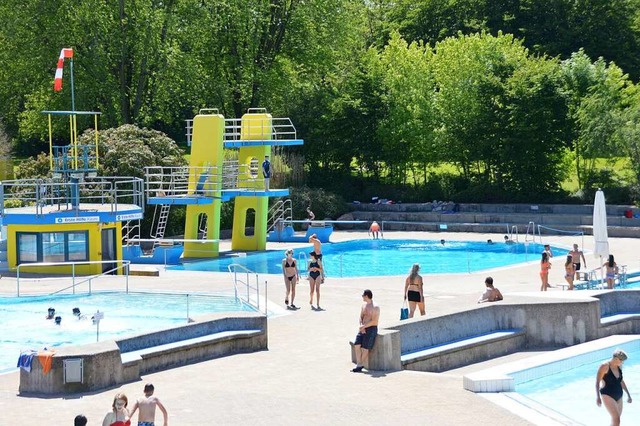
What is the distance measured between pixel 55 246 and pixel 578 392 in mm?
18426

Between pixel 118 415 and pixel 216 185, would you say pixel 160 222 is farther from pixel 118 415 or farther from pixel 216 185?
pixel 118 415

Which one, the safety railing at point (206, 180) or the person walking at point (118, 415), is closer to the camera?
the person walking at point (118, 415)

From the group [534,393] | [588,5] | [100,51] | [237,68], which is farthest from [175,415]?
[588,5]

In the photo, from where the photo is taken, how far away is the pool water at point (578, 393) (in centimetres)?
1697

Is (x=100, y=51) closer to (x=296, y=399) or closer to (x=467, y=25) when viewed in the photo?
(x=467, y=25)

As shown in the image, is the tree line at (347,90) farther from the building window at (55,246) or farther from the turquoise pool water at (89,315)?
the turquoise pool water at (89,315)

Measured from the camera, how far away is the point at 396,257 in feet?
132

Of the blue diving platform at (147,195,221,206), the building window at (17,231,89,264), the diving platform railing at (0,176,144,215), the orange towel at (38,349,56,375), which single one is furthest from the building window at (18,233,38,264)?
the orange towel at (38,349,56,375)

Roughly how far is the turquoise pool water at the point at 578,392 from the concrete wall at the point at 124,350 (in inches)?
197

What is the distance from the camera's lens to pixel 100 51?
49219 millimetres

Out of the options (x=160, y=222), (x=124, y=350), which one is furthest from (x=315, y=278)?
(x=160, y=222)

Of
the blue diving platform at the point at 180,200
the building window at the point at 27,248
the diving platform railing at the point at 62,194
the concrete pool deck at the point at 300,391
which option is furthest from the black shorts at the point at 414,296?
the blue diving platform at the point at 180,200

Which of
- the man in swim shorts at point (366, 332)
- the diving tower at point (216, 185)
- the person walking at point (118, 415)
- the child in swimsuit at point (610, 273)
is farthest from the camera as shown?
the diving tower at point (216, 185)

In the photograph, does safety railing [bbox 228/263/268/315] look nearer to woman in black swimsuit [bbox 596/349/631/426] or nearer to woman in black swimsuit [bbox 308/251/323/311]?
woman in black swimsuit [bbox 308/251/323/311]
